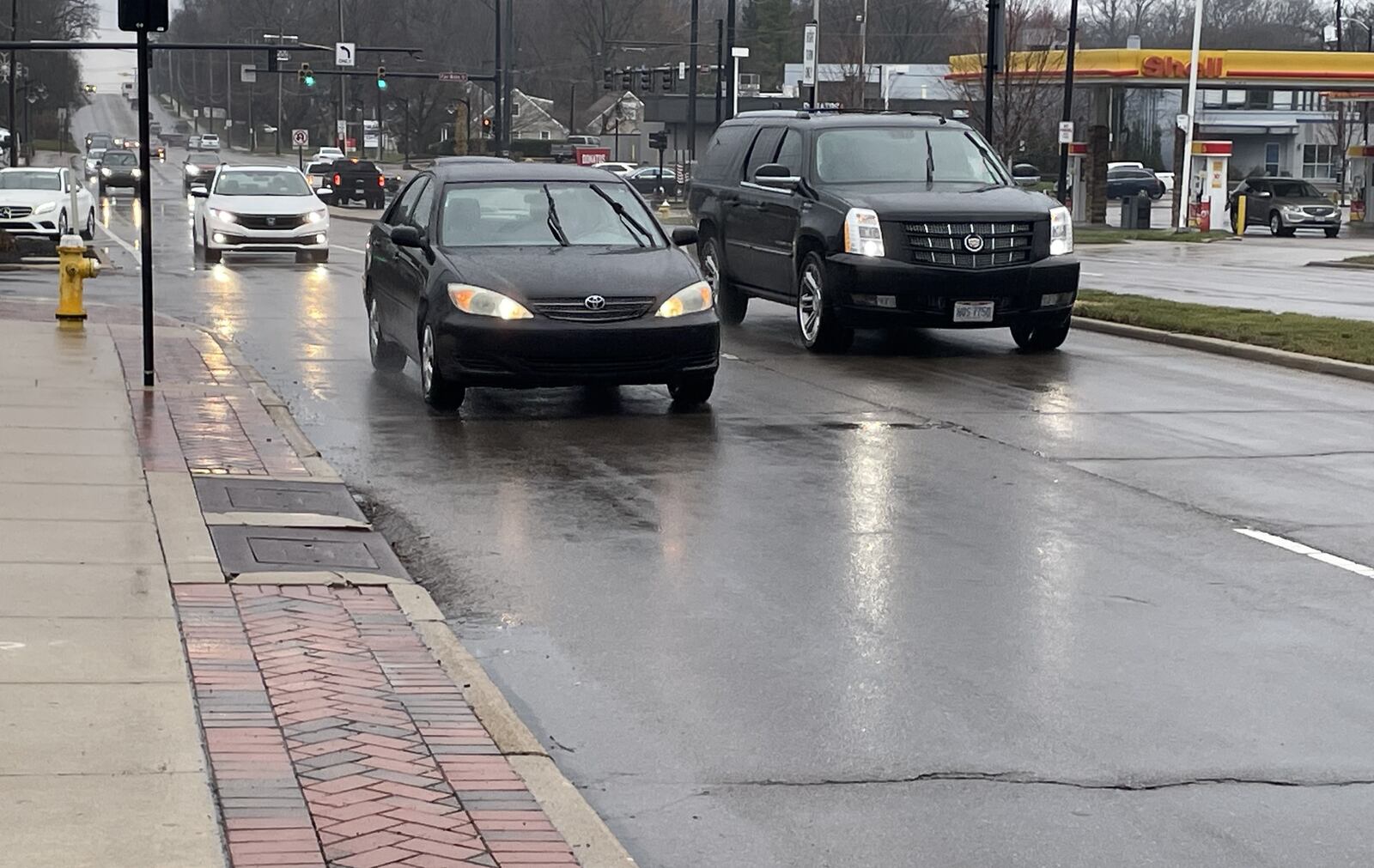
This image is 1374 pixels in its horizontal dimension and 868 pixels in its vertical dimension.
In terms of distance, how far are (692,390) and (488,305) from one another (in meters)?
1.60

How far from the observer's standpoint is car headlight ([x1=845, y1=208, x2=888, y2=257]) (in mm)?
16422

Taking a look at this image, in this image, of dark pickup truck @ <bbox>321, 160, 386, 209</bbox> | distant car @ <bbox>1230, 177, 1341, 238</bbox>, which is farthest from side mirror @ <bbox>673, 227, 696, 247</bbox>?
dark pickup truck @ <bbox>321, 160, 386, 209</bbox>

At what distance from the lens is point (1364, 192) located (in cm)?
6150

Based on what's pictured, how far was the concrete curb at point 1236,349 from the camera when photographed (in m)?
15.6

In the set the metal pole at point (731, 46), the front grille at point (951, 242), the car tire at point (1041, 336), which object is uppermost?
the metal pole at point (731, 46)

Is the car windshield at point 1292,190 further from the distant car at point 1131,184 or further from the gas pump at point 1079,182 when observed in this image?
the distant car at point 1131,184

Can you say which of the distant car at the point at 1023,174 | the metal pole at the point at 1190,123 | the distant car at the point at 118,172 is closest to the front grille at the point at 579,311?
the distant car at the point at 1023,174

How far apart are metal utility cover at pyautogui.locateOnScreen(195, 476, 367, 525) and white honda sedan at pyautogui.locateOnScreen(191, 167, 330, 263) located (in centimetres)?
2066

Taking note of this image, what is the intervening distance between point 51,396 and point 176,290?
12001 millimetres

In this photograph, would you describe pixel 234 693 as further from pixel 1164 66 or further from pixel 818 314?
pixel 1164 66

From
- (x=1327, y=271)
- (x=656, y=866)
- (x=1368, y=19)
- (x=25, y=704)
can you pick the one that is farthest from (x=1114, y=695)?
(x=1368, y=19)

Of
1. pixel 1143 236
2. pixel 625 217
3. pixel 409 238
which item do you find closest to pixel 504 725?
pixel 409 238

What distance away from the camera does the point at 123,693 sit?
5992 mm

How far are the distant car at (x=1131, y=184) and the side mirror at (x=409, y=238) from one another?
68131mm
